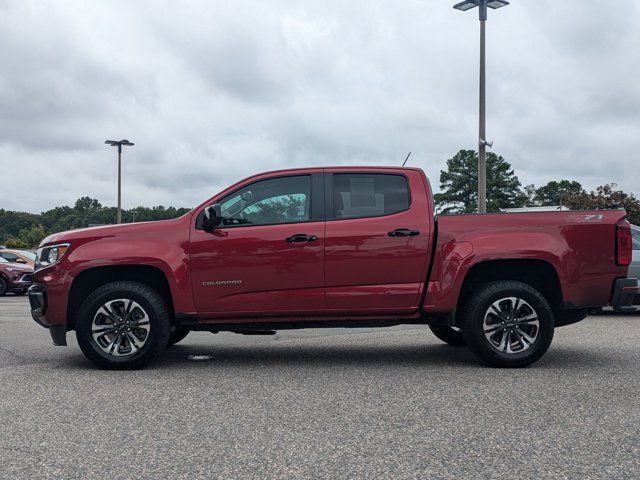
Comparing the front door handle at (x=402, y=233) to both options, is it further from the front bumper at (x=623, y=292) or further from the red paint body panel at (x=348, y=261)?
the front bumper at (x=623, y=292)

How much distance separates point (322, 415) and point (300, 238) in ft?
7.04

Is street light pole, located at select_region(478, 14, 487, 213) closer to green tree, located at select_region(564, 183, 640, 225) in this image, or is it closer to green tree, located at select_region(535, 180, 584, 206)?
green tree, located at select_region(564, 183, 640, 225)

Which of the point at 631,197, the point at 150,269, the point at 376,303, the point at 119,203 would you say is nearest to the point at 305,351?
the point at 376,303

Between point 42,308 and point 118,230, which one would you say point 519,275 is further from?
point 42,308

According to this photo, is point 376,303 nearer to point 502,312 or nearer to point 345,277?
point 345,277

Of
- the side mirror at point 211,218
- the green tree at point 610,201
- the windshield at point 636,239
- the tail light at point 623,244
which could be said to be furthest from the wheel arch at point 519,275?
the green tree at point 610,201

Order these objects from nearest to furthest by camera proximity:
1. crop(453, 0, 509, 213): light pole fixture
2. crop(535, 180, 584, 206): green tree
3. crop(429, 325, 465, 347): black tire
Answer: crop(429, 325, 465, 347): black tire < crop(453, 0, 509, 213): light pole fixture < crop(535, 180, 584, 206): green tree

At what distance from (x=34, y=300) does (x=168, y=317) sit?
134 cm

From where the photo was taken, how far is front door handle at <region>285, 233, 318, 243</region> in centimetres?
644

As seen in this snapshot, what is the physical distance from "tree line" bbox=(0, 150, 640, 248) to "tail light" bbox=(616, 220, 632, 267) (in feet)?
92.2

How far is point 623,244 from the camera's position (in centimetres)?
646

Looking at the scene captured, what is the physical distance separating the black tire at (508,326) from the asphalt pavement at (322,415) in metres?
0.16

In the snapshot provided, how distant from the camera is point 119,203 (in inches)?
1496

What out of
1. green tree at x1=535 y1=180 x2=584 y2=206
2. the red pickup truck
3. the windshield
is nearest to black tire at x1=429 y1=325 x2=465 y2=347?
the red pickup truck
